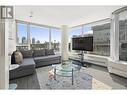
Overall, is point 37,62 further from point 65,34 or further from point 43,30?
point 43,30

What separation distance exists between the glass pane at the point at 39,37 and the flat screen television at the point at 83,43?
193cm

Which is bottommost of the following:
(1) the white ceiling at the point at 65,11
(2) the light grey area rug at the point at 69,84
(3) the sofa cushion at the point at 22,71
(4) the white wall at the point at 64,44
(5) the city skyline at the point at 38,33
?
(2) the light grey area rug at the point at 69,84

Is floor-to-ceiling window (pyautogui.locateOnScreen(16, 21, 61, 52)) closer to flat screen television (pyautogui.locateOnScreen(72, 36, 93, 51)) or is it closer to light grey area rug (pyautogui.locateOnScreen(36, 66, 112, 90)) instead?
flat screen television (pyautogui.locateOnScreen(72, 36, 93, 51))

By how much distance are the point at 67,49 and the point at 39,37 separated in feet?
6.85

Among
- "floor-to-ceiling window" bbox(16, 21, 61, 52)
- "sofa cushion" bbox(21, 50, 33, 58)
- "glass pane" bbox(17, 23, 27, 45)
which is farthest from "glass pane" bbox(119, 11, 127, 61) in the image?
"glass pane" bbox(17, 23, 27, 45)

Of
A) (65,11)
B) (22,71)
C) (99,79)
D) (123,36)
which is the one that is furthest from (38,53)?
(123,36)

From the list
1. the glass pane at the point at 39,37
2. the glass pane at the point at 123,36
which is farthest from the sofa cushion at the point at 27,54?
the glass pane at the point at 123,36

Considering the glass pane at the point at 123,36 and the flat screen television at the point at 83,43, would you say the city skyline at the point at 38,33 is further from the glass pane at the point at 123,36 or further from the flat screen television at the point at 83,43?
the glass pane at the point at 123,36

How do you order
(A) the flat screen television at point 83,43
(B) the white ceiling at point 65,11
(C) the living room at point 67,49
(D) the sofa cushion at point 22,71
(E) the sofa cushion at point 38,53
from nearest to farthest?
1. (C) the living room at point 67,49
2. (D) the sofa cushion at point 22,71
3. (B) the white ceiling at point 65,11
4. (A) the flat screen television at point 83,43
5. (E) the sofa cushion at point 38,53

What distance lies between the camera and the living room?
3381 millimetres

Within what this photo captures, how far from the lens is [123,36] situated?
14.2ft

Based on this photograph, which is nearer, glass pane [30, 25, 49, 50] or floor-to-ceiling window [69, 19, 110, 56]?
floor-to-ceiling window [69, 19, 110, 56]

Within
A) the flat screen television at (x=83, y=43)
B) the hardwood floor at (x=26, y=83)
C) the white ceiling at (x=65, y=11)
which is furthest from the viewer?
the flat screen television at (x=83, y=43)

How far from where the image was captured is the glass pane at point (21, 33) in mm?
5992
